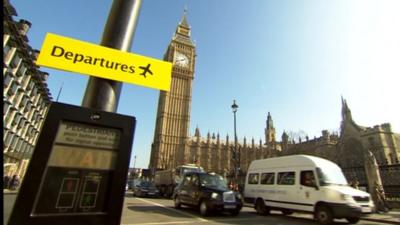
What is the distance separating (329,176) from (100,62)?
37.4 feet

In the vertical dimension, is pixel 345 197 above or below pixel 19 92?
below

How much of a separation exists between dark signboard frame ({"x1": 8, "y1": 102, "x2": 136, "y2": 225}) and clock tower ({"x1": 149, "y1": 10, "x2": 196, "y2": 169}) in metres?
87.3

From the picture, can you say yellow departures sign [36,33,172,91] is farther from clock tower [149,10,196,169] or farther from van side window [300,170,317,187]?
clock tower [149,10,196,169]

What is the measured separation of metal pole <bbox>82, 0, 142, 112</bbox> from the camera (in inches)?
102

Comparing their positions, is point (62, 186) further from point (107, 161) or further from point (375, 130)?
point (375, 130)

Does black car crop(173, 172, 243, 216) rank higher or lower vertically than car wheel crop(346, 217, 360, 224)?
higher

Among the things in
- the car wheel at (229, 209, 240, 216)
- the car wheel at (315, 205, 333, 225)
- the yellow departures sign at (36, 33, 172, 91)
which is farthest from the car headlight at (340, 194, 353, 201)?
the yellow departures sign at (36, 33, 172, 91)

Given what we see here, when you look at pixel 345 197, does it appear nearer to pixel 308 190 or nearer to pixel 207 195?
pixel 308 190

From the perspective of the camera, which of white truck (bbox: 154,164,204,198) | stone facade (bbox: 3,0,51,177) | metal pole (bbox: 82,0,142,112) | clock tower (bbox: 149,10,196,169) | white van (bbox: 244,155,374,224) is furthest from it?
clock tower (bbox: 149,10,196,169)

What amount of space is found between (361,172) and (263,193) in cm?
1031

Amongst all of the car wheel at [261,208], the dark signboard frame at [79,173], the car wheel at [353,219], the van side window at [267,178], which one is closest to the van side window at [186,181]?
the car wheel at [261,208]

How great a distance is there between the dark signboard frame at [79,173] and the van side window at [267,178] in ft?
40.9

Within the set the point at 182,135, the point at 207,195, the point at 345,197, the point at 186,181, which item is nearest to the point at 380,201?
the point at 345,197

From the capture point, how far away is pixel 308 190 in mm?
11320
